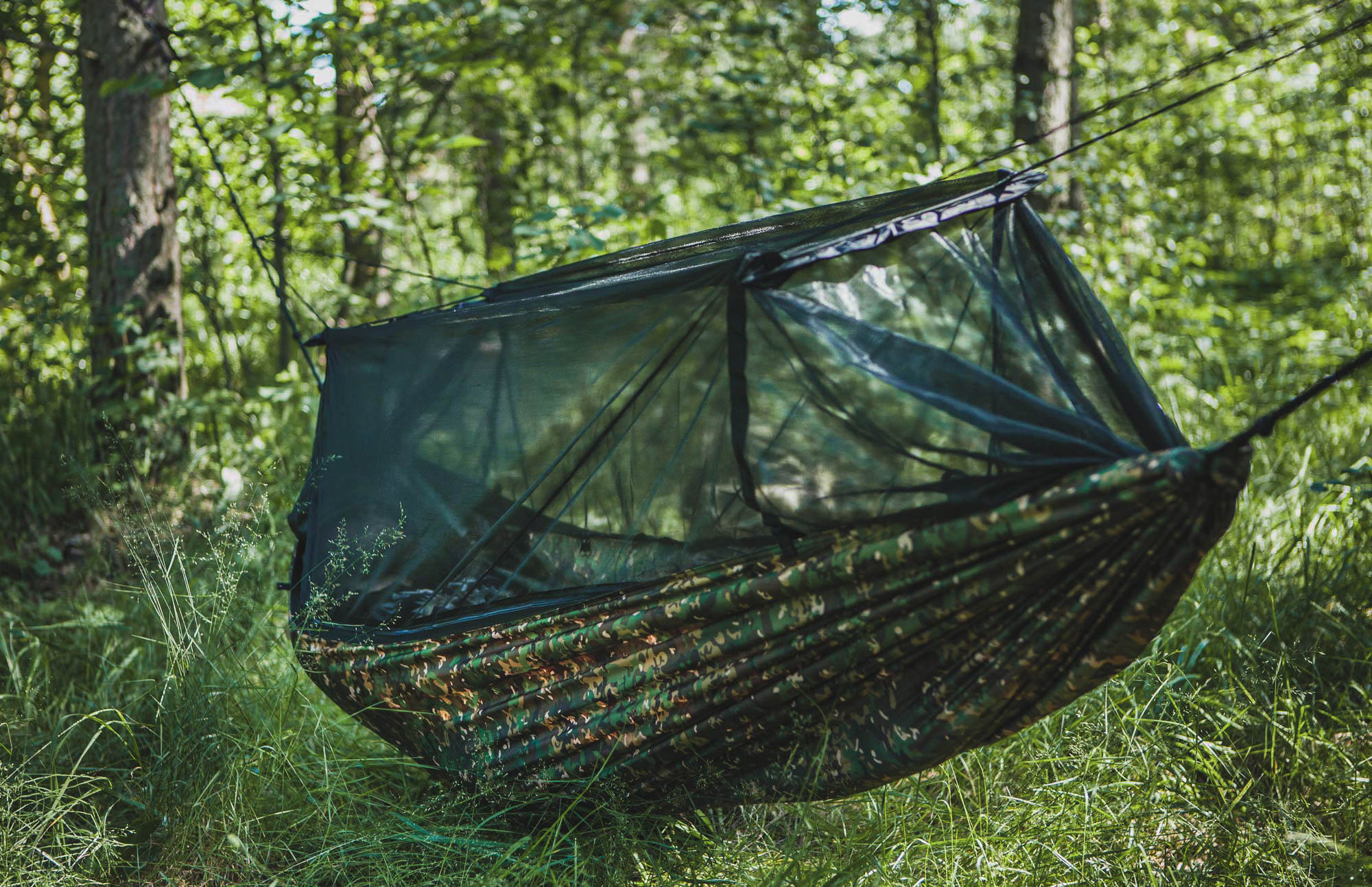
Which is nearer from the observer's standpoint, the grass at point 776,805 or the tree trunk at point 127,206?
the grass at point 776,805

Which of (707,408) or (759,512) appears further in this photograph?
(707,408)

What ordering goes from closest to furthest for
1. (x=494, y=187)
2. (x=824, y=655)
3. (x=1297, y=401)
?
1. (x=1297, y=401)
2. (x=824, y=655)
3. (x=494, y=187)

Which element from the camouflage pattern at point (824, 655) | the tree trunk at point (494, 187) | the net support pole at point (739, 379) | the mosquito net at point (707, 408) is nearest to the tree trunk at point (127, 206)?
the tree trunk at point (494, 187)

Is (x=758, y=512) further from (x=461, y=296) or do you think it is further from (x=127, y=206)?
(x=461, y=296)

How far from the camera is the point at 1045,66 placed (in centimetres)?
447

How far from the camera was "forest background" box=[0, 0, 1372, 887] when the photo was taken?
1943 millimetres

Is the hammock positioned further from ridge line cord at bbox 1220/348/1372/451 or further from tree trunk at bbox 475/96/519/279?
tree trunk at bbox 475/96/519/279

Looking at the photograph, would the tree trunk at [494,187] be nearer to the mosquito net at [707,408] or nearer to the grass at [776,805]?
the mosquito net at [707,408]

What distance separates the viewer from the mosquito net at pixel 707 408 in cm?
151

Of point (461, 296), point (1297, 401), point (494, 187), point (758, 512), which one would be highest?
point (494, 187)

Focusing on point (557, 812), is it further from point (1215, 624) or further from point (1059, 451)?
point (1215, 624)

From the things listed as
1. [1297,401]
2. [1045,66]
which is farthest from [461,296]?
[1297,401]

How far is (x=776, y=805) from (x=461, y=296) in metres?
3.33

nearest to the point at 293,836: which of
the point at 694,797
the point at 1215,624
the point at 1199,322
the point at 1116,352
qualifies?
the point at 694,797
